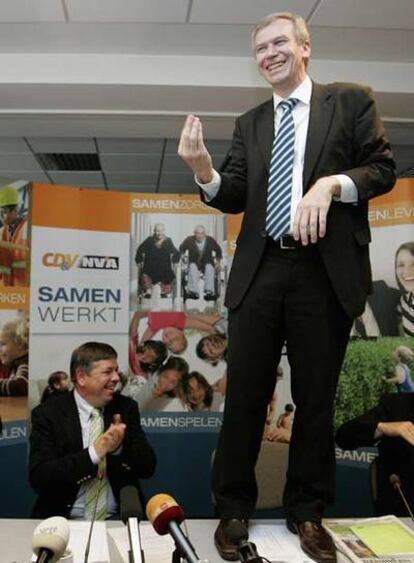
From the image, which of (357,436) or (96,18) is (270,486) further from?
(96,18)

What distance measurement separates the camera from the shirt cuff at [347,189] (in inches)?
56.8

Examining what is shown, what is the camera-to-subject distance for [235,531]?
1.47m

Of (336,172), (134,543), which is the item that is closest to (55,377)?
(336,172)

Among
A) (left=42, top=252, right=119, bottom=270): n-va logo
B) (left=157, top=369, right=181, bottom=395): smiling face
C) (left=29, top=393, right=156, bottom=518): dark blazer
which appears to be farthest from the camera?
(left=157, top=369, right=181, bottom=395): smiling face

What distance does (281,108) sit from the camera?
64.1 inches

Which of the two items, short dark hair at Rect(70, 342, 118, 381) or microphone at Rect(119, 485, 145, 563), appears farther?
short dark hair at Rect(70, 342, 118, 381)

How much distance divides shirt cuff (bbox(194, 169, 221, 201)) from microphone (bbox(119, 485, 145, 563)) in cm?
78

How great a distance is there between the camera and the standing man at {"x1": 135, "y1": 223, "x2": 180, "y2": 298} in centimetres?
349

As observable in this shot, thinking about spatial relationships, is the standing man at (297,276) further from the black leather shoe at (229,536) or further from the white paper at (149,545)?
the white paper at (149,545)

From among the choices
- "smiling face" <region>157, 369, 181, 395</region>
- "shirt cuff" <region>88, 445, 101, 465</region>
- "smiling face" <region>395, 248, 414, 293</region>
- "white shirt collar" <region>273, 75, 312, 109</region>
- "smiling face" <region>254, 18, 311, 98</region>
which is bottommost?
"shirt cuff" <region>88, 445, 101, 465</region>

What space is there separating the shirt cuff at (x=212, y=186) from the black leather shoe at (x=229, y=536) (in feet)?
2.87

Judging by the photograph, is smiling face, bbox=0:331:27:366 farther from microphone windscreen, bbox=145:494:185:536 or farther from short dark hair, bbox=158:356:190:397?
microphone windscreen, bbox=145:494:185:536

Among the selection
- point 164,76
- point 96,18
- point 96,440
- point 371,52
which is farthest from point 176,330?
point 371,52

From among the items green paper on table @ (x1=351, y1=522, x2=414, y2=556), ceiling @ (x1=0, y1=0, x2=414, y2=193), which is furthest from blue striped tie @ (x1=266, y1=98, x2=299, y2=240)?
ceiling @ (x1=0, y1=0, x2=414, y2=193)
